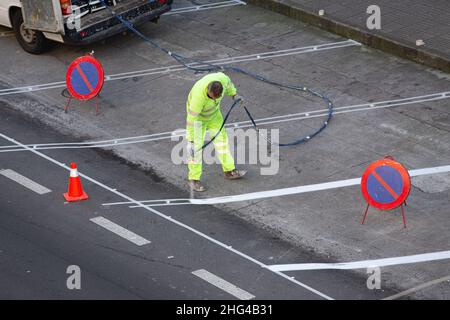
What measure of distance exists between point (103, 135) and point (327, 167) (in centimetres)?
341

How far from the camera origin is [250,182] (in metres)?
15.4

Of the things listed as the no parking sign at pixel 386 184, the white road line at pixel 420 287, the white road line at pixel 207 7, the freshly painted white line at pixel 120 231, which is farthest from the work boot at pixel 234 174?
the white road line at pixel 207 7

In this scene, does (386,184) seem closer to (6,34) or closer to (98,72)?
(98,72)

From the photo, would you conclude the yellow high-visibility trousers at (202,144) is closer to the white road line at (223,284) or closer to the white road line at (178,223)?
the white road line at (178,223)

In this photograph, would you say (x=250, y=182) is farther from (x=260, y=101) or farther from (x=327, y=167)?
(x=260, y=101)

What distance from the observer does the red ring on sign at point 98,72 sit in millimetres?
17156

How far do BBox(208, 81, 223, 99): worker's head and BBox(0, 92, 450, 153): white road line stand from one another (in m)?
2.01

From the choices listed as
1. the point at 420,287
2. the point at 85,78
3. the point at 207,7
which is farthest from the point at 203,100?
the point at 207,7

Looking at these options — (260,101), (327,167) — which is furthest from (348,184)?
(260,101)

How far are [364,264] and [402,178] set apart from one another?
120 centimetres

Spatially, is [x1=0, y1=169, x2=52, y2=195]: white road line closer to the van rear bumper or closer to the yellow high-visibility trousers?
the yellow high-visibility trousers

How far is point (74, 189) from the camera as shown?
588 inches

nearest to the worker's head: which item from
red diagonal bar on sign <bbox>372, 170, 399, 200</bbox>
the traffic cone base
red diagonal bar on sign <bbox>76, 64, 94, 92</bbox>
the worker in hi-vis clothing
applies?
the worker in hi-vis clothing

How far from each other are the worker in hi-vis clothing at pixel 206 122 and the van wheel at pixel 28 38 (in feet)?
16.2
